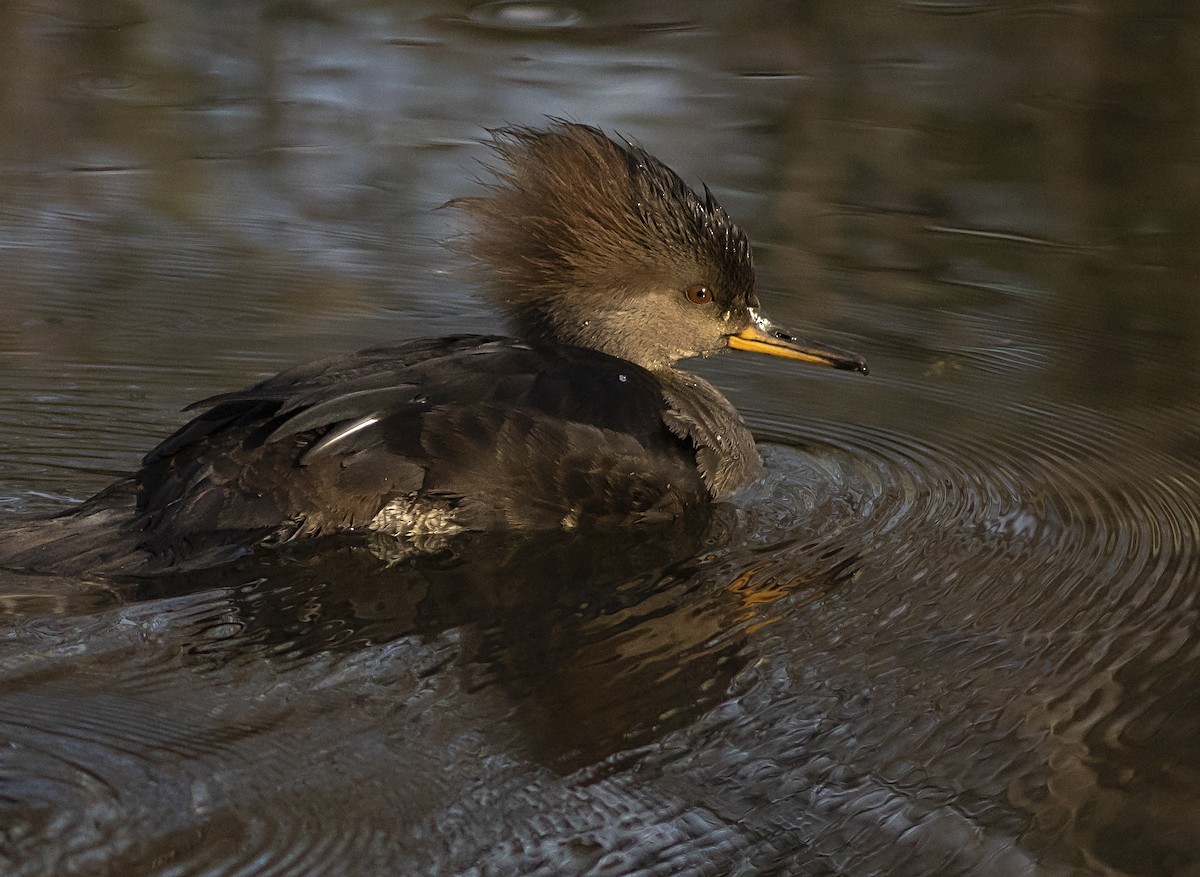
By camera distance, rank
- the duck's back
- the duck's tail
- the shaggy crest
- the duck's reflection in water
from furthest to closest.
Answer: the shaggy crest < the duck's back < the duck's tail < the duck's reflection in water

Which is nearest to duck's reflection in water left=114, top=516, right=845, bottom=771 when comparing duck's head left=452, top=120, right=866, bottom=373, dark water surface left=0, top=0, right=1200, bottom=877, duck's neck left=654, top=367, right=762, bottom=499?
dark water surface left=0, top=0, right=1200, bottom=877

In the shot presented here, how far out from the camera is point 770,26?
988cm

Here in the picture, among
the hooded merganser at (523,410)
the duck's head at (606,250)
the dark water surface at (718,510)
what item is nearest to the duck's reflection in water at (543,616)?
the dark water surface at (718,510)

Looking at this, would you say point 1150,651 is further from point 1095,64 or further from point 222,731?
point 1095,64

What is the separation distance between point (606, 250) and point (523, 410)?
0.87 meters

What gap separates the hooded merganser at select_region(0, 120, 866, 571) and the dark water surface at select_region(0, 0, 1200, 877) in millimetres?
148

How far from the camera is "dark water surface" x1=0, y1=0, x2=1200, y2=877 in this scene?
3.27m

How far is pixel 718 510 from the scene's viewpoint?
201 inches

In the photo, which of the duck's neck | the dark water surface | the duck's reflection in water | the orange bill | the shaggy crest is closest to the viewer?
the dark water surface

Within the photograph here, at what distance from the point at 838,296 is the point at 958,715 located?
3.26 m

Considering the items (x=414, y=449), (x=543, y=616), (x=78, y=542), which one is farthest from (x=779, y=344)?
(x=78, y=542)

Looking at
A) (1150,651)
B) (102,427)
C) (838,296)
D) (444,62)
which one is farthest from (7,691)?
(444,62)

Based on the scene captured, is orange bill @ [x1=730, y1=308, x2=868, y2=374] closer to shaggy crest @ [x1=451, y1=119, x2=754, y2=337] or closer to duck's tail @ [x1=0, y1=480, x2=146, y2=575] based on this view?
shaggy crest @ [x1=451, y1=119, x2=754, y2=337]

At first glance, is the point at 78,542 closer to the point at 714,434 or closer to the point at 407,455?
the point at 407,455
